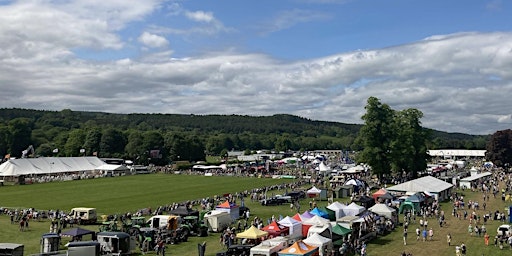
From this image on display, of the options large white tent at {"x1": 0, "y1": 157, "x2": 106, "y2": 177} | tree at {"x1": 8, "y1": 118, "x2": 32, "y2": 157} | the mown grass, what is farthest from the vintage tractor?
tree at {"x1": 8, "y1": 118, "x2": 32, "y2": 157}

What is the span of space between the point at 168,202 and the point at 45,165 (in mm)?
34408

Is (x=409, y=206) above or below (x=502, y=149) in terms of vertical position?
below

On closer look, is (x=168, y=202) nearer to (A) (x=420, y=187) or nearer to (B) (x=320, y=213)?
(B) (x=320, y=213)

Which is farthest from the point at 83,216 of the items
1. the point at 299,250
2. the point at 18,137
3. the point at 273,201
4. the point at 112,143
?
→ the point at 18,137

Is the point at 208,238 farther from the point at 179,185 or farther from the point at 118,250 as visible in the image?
the point at 179,185

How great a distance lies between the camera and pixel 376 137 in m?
60.3

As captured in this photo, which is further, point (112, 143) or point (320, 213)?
point (112, 143)

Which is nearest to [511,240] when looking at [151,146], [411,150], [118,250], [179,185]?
[118,250]

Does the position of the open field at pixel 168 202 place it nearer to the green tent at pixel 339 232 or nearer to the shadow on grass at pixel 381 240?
the shadow on grass at pixel 381 240

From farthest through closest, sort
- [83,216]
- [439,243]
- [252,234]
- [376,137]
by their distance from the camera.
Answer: [376,137]
[83,216]
[439,243]
[252,234]

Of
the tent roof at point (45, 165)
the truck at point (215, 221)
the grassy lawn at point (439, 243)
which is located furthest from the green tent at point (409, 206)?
the tent roof at point (45, 165)

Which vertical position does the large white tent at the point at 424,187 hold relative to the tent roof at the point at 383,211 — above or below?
above

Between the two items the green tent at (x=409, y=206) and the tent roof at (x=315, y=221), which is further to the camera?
the green tent at (x=409, y=206)

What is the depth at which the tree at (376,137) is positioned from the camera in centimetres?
5956
